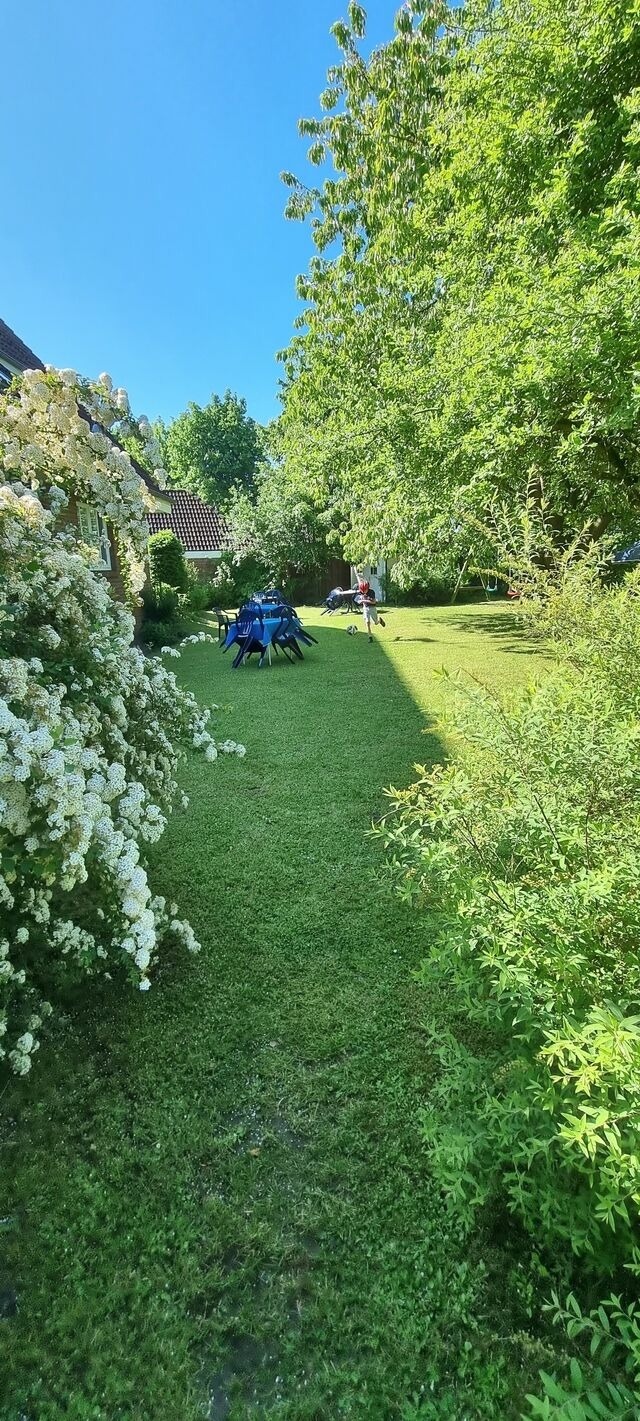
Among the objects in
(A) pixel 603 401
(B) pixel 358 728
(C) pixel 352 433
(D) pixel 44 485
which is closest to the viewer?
(D) pixel 44 485

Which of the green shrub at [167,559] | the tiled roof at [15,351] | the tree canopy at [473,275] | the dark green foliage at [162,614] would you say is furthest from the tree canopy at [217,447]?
the tree canopy at [473,275]

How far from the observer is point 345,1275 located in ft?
5.47

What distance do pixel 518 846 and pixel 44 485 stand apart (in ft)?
9.42

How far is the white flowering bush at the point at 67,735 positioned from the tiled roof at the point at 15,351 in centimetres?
710

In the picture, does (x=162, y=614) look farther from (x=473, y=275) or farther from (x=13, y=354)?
(x=473, y=275)

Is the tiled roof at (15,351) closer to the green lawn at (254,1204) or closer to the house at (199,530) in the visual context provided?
the green lawn at (254,1204)

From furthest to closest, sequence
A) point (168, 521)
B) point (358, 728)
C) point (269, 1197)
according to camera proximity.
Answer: point (168, 521) → point (358, 728) → point (269, 1197)

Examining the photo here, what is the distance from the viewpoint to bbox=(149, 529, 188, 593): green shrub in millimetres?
16541

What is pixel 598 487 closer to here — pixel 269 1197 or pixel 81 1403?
pixel 269 1197

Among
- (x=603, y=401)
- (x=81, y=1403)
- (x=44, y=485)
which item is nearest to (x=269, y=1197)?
(x=81, y=1403)

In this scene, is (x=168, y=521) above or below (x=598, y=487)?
above

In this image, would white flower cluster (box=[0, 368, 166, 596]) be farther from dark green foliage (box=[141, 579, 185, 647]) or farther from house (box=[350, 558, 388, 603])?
house (box=[350, 558, 388, 603])

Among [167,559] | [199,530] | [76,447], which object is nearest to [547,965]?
[76,447]

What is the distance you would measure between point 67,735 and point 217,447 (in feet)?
170
